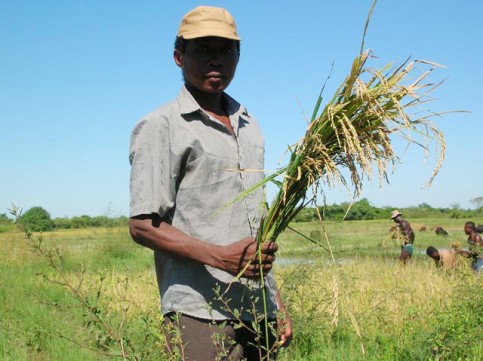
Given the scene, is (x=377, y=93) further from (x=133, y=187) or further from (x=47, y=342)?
(x=47, y=342)

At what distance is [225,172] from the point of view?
81.7 inches

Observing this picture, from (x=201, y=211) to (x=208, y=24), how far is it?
622mm

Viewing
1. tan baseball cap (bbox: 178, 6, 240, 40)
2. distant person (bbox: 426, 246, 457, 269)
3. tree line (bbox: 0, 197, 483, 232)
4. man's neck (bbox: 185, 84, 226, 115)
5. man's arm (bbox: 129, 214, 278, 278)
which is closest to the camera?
man's arm (bbox: 129, 214, 278, 278)

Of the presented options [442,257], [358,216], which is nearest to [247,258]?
[442,257]

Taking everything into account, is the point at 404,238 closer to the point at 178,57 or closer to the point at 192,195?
the point at 178,57

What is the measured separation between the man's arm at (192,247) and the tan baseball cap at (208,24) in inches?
24.9

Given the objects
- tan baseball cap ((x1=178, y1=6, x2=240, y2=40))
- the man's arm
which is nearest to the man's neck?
tan baseball cap ((x1=178, y1=6, x2=240, y2=40))

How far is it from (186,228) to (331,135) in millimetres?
551

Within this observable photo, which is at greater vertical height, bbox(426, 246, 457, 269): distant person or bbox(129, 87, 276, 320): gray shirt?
bbox(129, 87, 276, 320): gray shirt

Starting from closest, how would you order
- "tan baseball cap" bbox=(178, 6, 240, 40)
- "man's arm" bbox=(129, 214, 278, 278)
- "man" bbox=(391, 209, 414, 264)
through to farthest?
"man's arm" bbox=(129, 214, 278, 278) < "tan baseball cap" bbox=(178, 6, 240, 40) < "man" bbox=(391, 209, 414, 264)

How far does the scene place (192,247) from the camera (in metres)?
1.92

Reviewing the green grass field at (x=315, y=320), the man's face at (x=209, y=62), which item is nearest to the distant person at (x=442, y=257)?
the green grass field at (x=315, y=320)

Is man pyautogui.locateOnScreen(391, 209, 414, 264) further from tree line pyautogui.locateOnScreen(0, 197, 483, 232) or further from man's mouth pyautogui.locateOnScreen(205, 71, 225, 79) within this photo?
man's mouth pyautogui.locateOnScreen(205, 71, 225, 79)

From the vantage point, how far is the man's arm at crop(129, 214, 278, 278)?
1.93 meters
